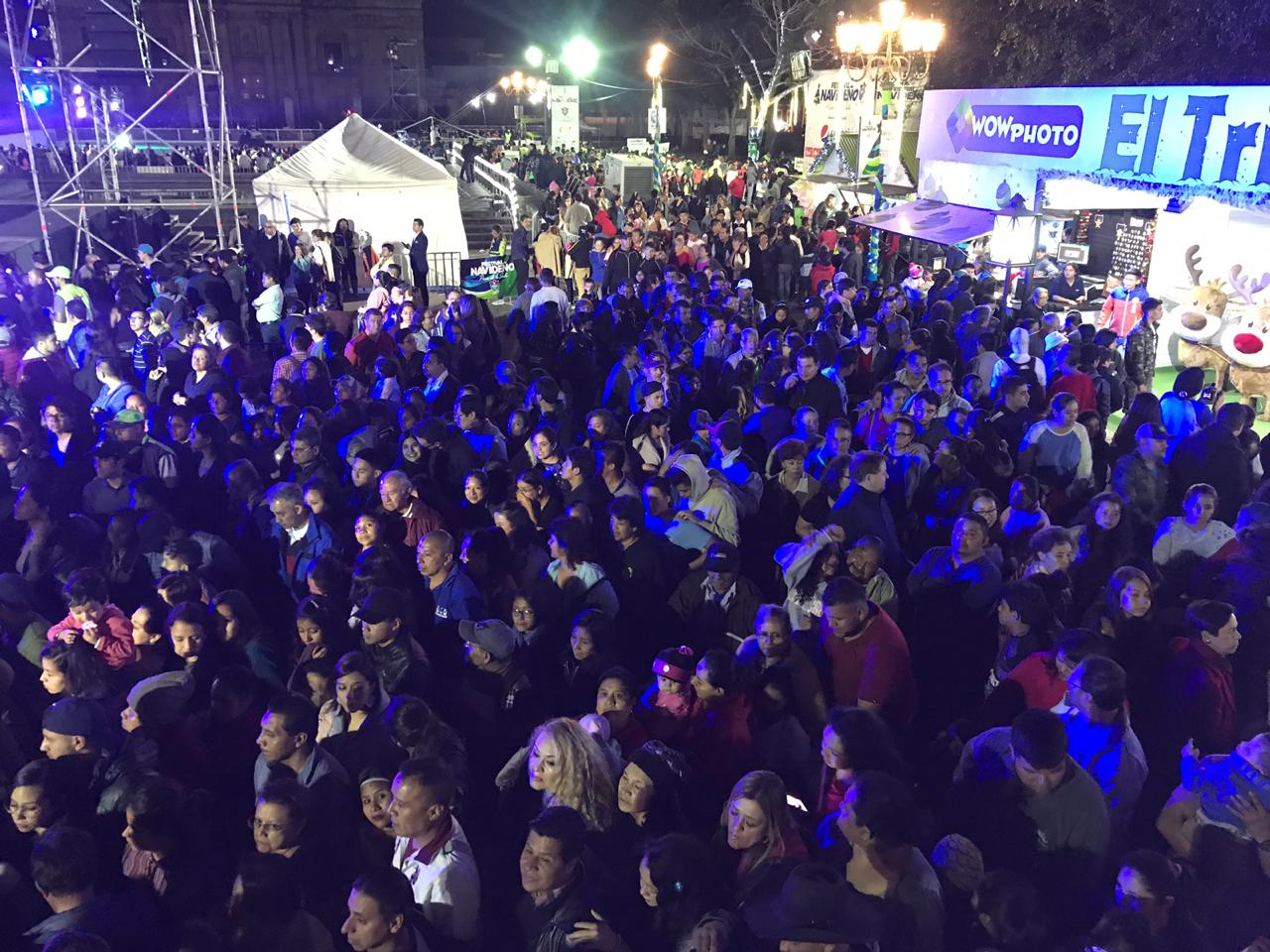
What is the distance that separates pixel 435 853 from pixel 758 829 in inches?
40.3

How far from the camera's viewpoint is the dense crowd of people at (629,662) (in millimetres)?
2648

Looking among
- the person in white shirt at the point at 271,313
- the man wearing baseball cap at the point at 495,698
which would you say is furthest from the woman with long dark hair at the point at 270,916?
the person in white shirt at the point at 271,313

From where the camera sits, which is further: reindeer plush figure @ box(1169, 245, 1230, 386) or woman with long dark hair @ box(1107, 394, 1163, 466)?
reindeer plush figure @ box(1169, 245, 1230, 386)

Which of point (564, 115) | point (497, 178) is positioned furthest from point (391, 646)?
point (564, 115)

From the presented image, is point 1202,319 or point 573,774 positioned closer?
point 573,774

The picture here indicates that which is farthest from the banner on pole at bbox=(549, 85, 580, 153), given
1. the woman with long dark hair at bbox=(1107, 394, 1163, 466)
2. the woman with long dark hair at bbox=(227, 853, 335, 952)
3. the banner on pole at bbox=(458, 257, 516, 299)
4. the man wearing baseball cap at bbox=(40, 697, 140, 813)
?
the woman with long dark hair at bbox=(227, 853, 335, 952)

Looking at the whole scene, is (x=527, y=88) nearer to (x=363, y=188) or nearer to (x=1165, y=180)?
(x=363, y=188)

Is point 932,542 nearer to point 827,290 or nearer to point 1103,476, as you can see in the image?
point 1103,476

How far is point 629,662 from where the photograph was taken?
466cm

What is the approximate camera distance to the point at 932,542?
569 centimetres

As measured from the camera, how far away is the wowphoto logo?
33.4ft

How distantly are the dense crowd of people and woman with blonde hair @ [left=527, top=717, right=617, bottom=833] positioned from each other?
1 cm

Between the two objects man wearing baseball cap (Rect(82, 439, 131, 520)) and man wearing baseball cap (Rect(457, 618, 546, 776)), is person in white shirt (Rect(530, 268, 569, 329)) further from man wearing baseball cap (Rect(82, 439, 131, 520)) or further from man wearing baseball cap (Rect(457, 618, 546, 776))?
man wearing baseball cap (Rect(457, 618, 546, 776))

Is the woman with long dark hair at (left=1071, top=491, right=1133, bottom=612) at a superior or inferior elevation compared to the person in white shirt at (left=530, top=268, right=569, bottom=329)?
inferior
